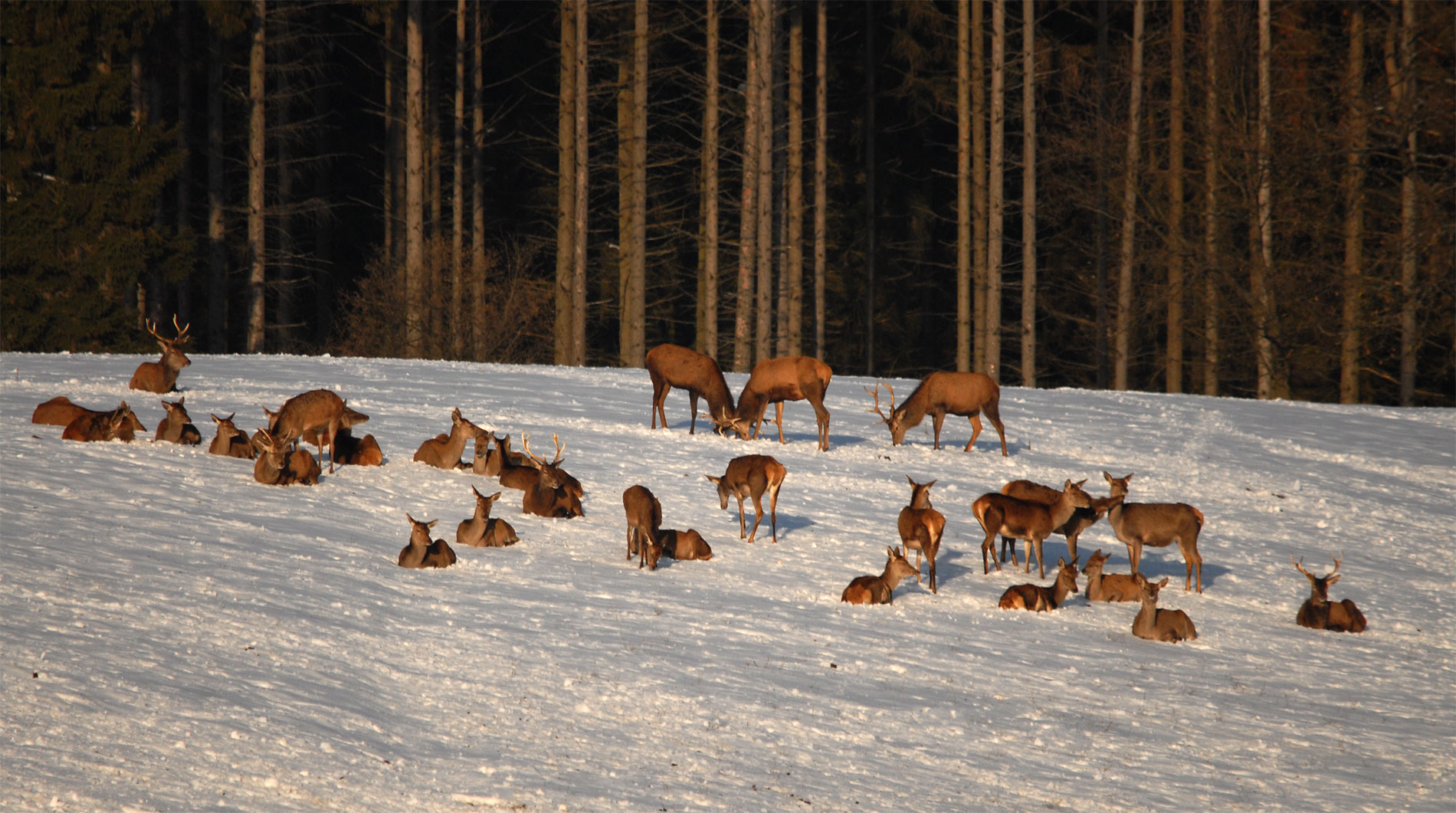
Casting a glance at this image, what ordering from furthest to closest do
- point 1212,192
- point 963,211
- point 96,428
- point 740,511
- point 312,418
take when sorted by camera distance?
1. point 963,211
2. point 1212,192
3. point 96,428
4. point 312,418
5. point 740,511

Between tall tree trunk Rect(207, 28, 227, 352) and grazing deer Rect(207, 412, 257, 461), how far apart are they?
21.8m

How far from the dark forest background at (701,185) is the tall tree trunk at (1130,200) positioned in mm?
780

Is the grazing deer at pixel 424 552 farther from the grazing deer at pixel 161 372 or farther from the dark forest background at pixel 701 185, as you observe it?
the dark forest background at pixel 701 185

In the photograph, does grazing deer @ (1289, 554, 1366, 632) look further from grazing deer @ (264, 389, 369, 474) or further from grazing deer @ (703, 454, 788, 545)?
grazing deer @ (264, 389, 369, 474)

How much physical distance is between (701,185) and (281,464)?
29.1m

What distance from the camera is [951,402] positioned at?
17562 mm

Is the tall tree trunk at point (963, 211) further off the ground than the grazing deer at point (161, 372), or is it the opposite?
the tall tree trunk at point (963, 211)

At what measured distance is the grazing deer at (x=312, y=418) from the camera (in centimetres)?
1301

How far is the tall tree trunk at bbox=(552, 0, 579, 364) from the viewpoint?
3144 centimetres

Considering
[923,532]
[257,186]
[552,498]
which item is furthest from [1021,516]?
[257,186]

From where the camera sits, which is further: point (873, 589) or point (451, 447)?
point (451, 447)

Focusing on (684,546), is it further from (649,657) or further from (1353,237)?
(1353,237)

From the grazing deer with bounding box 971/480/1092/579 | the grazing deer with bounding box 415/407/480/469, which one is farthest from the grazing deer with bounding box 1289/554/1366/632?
the grazing deer with bounding box 415/407/480/469

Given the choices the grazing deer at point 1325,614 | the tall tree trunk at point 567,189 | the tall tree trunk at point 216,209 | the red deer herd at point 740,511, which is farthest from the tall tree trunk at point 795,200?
the grazing deer at point 1325,614
